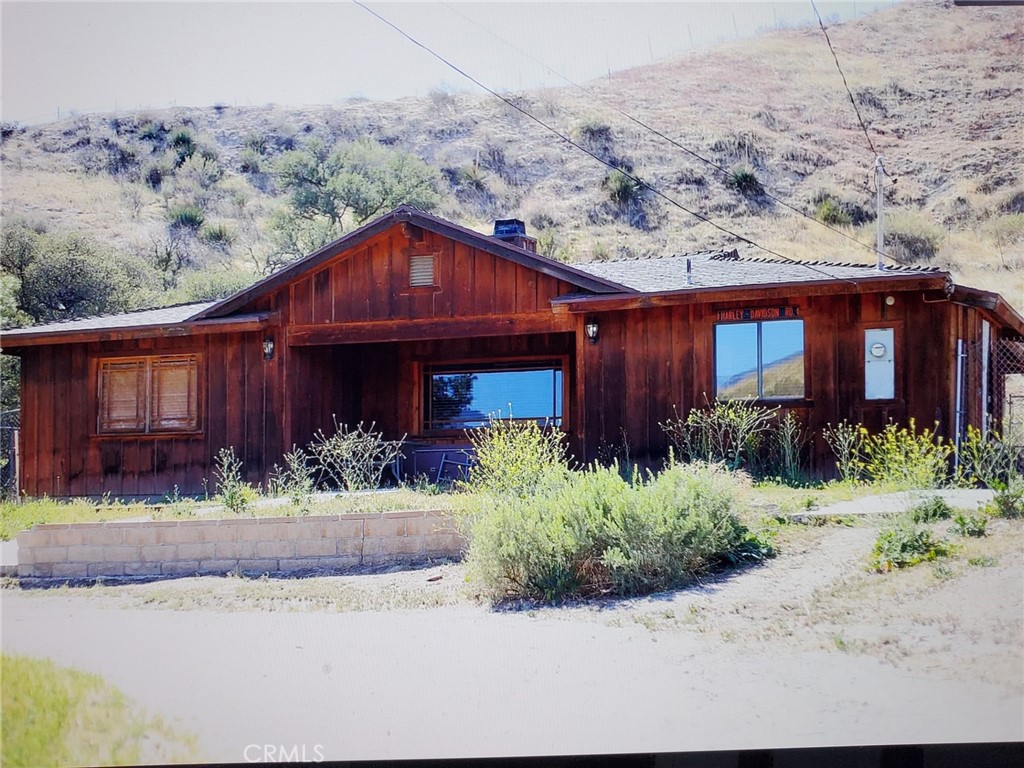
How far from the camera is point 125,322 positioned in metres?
12.7

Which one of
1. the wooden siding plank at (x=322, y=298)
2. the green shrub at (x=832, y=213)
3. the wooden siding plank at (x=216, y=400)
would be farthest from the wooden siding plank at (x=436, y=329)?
the green shrub at (x=832, y=213)

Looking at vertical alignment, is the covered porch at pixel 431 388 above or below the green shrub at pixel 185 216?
below

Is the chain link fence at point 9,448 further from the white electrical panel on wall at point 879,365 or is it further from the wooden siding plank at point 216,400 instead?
the white electrical panel on wall at point 879,365

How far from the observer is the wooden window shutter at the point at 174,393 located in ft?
41.3

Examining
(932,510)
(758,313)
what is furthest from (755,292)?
(932,510)

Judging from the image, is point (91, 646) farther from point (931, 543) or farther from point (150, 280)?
point (150, 280)

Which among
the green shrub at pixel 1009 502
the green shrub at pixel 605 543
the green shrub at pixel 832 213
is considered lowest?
the green shrub at pixel 605 543

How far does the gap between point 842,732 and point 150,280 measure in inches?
564

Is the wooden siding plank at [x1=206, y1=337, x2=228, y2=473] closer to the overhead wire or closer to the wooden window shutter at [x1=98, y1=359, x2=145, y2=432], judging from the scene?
the wooden window shutter at [x1=98, y1=359, x2=145, y2=432]

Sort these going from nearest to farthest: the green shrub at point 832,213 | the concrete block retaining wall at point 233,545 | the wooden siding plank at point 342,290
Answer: the concrete block retaining wall at point 233,545 < the wooden siding plank at point 342,290 < the green shrub at point 832,213

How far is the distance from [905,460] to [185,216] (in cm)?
1087

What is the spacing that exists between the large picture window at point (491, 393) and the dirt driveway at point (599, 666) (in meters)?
6.45

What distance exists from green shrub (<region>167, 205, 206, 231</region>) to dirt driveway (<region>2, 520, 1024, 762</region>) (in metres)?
9.72

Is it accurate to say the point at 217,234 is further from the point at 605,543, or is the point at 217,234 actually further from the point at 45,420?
the point at 605,543
